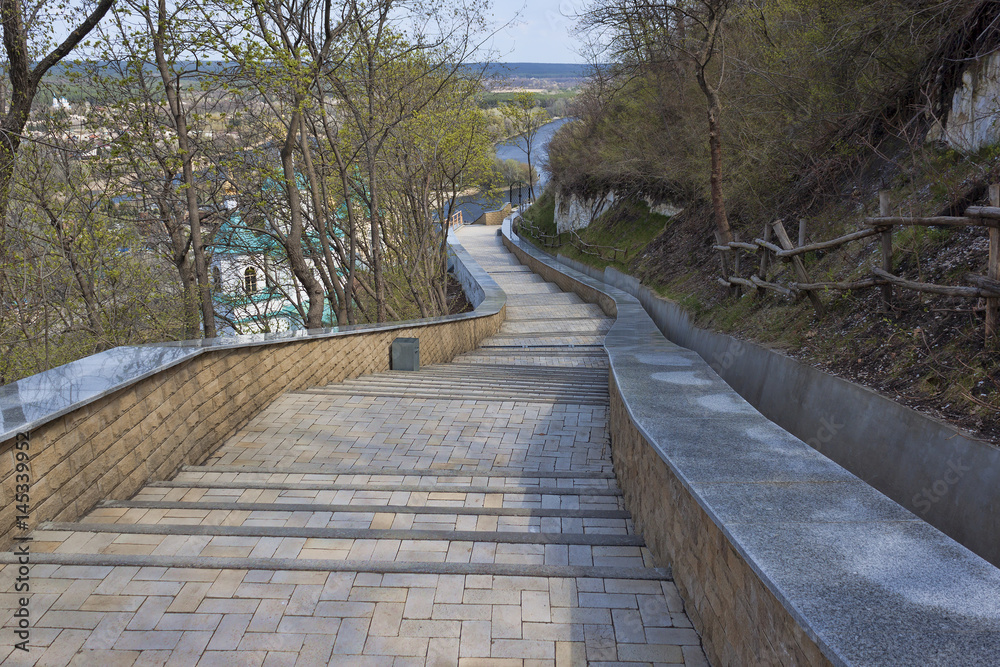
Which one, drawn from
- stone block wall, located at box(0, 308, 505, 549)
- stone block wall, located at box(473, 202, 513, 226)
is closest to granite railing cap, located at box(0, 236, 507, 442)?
stone block wall, located at box(0, 308, 505, 549)

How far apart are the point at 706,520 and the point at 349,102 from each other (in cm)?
1102

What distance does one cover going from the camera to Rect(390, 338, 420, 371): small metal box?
10.6 m

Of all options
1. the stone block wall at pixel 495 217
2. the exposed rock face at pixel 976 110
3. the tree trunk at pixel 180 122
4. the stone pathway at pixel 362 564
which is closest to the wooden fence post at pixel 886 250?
the exposed rock face at pixel 976 110

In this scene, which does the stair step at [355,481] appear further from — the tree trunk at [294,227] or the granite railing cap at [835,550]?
the tree trunk at [294,227]

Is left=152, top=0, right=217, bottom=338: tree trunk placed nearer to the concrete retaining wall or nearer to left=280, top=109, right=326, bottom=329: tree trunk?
left=280, top=109, right=326, bottom=329: tree trunk

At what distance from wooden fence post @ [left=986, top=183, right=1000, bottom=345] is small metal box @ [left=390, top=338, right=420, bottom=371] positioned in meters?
7.89

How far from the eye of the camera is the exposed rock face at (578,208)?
27042 millimetres

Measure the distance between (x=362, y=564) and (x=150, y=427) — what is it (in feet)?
8.03

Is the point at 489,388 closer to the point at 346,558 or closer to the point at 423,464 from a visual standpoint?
the point at 423,464

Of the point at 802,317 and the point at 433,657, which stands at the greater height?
the point at 802,317

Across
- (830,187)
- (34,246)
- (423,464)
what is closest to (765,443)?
(423,464)

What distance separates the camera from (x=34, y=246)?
1121cm

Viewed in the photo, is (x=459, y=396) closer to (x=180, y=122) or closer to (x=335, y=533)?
(x=335, y=533)

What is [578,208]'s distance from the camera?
2988 centimetres
